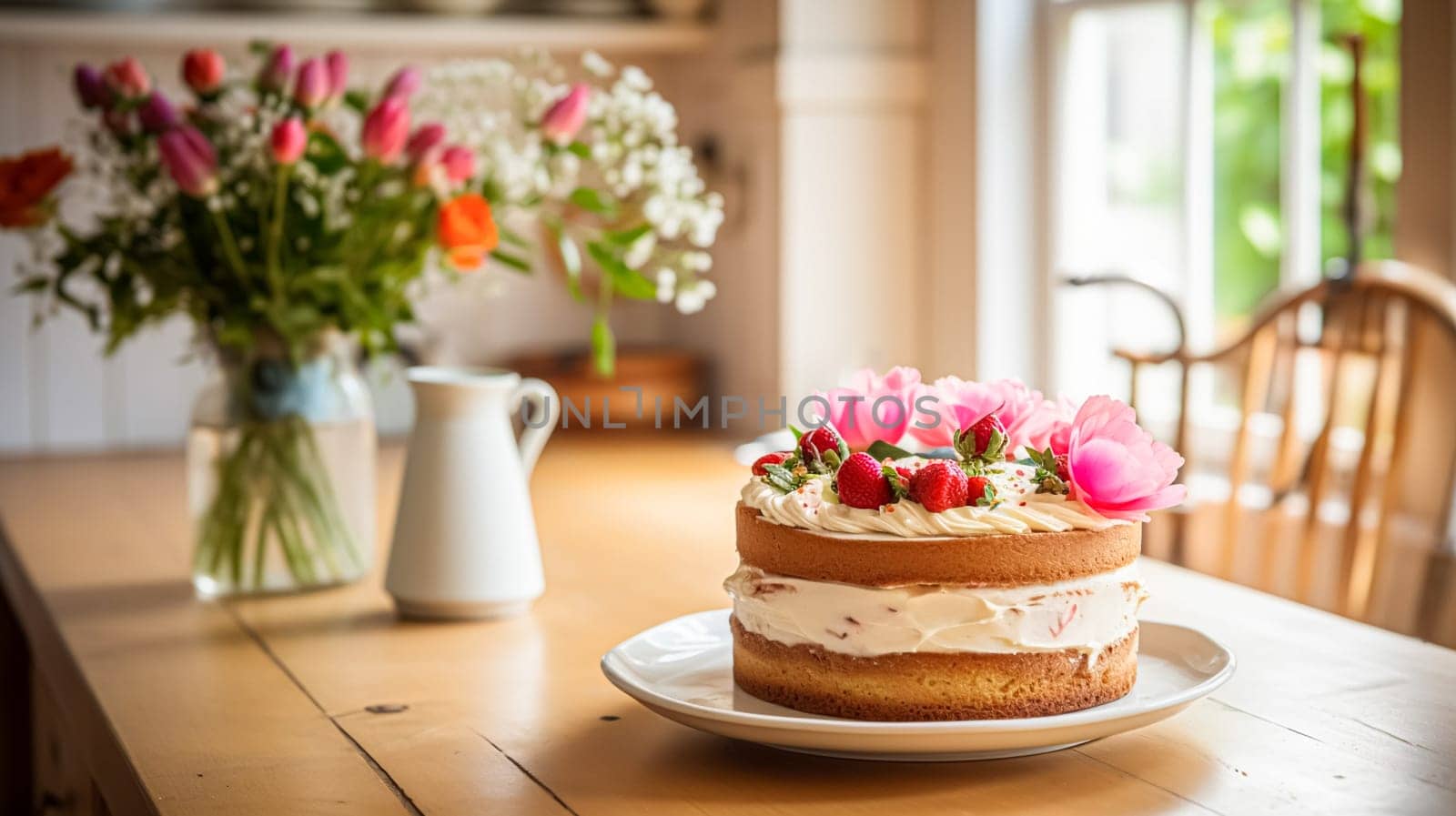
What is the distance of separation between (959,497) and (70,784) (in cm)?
87

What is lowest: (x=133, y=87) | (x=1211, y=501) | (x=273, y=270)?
(x=1211, y=501)

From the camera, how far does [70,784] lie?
1.35 metres

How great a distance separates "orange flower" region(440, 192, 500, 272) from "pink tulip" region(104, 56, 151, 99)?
0.30m

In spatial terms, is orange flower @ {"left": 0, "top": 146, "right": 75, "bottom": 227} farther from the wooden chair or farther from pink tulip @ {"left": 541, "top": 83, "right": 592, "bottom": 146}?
the wooden chair

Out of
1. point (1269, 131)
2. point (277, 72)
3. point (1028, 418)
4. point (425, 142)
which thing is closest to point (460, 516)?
point (425, 142)

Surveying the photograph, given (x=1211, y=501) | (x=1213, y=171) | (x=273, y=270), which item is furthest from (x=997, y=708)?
(x=1213, y=171)

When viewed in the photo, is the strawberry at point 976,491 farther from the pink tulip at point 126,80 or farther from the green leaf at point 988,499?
the pink tulip at point 126,80

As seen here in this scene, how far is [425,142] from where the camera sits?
1368mm

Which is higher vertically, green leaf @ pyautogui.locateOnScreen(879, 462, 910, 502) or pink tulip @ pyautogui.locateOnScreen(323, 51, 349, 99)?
pink tulip @ pyautogui.locateOnScreen(323, 51, 349, 99)

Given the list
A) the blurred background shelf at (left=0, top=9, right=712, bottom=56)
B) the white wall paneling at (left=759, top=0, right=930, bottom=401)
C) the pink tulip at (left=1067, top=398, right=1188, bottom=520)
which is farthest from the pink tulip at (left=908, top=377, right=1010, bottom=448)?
the blurred background shelf at (left=0, top=9, right=712, bottom=56)

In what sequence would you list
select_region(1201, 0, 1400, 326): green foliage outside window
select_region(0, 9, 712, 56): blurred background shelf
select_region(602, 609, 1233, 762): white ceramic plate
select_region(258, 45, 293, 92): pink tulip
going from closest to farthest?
1. select_region(602, 609, 1233, 762): white ceramic plate
2. select_region(258, 45, 293, 92): pink tulip
3. select_region(1201, 0, 1400, 326): green foliage outside window
4. select_region(0, 9, 712, 56): blurred background shelf

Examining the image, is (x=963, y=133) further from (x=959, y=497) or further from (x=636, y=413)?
(x=959, y=497)

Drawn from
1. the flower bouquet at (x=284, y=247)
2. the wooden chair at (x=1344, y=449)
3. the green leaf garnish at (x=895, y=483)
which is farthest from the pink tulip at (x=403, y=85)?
the wooden chair at (x=1344, y=449)

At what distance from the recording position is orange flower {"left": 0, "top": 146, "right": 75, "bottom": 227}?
4.68 ft
